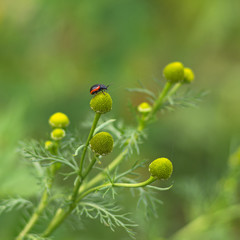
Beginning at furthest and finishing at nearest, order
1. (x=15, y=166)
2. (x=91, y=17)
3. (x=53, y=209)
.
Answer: (x=91, y=17) < (x=15, y=166) < (x=53, y=209)

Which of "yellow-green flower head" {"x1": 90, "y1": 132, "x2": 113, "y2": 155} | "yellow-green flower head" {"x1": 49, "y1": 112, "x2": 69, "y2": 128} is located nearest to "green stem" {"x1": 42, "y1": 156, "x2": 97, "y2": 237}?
"yellow-green flower head" {"x1": 90, "y1": 132, "x2": 113, "y2": 155}

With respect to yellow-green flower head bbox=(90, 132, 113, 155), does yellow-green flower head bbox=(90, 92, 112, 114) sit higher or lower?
higher

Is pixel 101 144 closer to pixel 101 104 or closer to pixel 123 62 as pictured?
pixel 101 104

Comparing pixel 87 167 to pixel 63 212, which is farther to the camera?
pixel 63 212

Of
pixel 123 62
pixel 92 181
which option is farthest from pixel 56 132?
pixel 123 62

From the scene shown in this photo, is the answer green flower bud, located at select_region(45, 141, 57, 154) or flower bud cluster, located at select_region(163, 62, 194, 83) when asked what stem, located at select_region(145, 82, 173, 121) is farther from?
green flower bud, located at select_region(45, 141, 57, 154)

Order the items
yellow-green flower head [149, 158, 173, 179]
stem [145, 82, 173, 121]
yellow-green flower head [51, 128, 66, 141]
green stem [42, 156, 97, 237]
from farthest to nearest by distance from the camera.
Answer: stem [145, 82, 173, 121] < yellow-green flower head [51, 128, 66, 141] < green stem [42, 156, 97, 237] < yellow-green flower head [149, 158, 173, 179]

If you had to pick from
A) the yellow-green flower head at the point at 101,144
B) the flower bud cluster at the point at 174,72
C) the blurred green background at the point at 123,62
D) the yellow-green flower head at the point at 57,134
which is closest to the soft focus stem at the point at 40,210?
the yellow-green flower head at the point at 57,134

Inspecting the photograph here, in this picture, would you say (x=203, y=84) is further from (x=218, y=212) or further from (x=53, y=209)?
(x=53, y=209)

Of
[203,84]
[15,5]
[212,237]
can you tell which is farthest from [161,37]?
[212,237]
